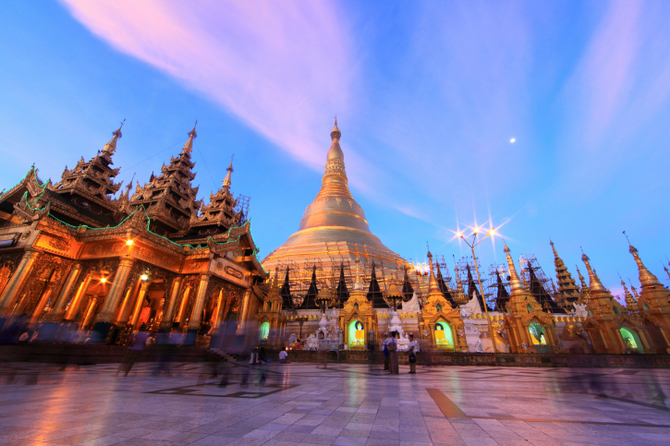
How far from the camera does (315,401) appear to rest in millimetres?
5008

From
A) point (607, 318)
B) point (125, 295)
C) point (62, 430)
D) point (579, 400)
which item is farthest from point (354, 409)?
point (607, 318)

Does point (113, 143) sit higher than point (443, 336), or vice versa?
point (113, 143)

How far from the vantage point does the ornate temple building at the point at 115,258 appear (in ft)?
51.3

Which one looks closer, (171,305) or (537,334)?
(171,305)

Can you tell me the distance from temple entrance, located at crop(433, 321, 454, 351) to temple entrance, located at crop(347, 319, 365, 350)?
5.11 meters

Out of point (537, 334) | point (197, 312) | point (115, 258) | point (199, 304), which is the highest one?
point (115, 258)

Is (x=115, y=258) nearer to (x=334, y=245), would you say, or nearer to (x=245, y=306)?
(x=245, y=306)

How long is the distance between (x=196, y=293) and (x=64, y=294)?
22.4ft

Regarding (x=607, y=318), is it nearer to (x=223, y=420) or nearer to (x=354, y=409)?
(x=354, y=409)

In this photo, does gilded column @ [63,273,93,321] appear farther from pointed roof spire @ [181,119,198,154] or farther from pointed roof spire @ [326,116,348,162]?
Result: pointed roof spire @ [326,116,348,162]

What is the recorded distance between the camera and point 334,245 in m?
40.6

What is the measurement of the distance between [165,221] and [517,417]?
82.9 feet

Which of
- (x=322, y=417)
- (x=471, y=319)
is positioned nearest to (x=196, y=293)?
(x=322, y=417)

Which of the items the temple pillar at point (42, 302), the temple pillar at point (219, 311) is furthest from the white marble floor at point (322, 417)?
the temple pillar at point (42, 302)
